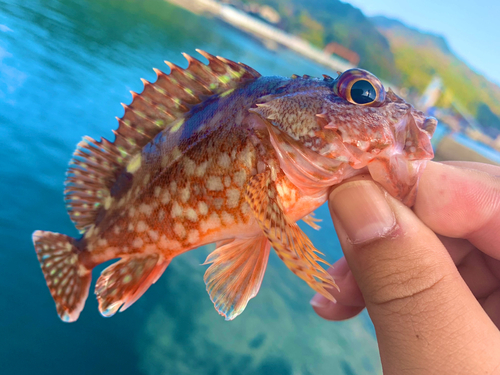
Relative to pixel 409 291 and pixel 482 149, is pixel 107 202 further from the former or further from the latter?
pixel 482 149

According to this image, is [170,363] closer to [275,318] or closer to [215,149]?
[275,318]

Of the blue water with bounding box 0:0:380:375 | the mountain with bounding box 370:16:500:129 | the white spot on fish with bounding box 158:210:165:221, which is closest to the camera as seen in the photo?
the white spot on fish with bounding box 158:210:165:221

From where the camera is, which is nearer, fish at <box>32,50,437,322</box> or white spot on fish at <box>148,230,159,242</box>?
fish at <box>32,50,437,322</box>

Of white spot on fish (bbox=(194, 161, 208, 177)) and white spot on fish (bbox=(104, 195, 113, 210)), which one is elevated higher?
white spot on fish (bbox=(194, 161, 208, 177))

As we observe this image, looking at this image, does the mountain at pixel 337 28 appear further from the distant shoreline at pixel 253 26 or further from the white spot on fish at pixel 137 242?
the white spot on fish at pixel 137 242

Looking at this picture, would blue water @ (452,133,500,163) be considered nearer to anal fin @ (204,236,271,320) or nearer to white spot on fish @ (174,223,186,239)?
anal fin @ (204,236,271,320)

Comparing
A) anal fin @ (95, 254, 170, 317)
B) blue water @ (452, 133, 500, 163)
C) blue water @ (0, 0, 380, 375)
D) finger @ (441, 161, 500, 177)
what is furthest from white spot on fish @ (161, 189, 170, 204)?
blue water @ (452, 133, 500, 163)

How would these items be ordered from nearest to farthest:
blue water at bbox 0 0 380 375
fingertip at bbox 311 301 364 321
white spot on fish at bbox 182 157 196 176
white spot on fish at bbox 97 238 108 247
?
white spot on fish at bbox 182 157 196 176, white spot on fish at bbox 97 238 108 247, fingertip at bbox 311 301 364 321, blue water at bbox 0 0 380 375

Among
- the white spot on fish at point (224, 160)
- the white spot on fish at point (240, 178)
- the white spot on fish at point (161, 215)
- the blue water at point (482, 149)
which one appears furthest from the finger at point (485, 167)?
the blue water at point (482, 149)
